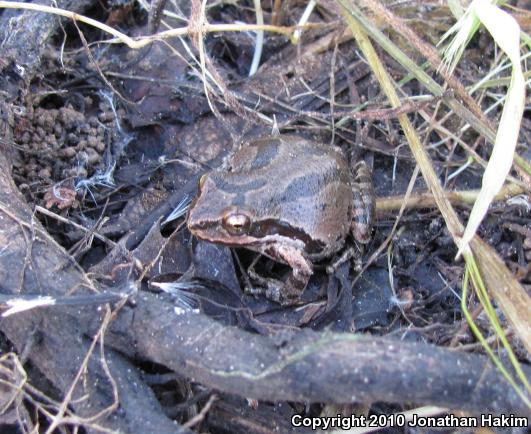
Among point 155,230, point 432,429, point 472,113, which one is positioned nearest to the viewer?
point 432,429

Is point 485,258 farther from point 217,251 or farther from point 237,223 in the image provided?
point 217,251

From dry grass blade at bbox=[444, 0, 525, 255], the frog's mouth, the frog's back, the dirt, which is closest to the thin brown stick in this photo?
the dirt

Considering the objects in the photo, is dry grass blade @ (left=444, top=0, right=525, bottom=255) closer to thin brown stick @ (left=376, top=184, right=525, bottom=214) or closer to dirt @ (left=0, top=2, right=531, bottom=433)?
dirt @ (left=0, top=2, right=531, bottom=433)

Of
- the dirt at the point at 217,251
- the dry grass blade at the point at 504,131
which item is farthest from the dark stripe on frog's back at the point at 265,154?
the dry grass blade at the point at 504,131

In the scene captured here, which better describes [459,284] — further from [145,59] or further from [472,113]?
[145,59]

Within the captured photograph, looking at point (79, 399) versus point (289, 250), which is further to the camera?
point (289, 250)

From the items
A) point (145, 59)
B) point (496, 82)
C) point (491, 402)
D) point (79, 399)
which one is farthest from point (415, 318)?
point (145, 59)
